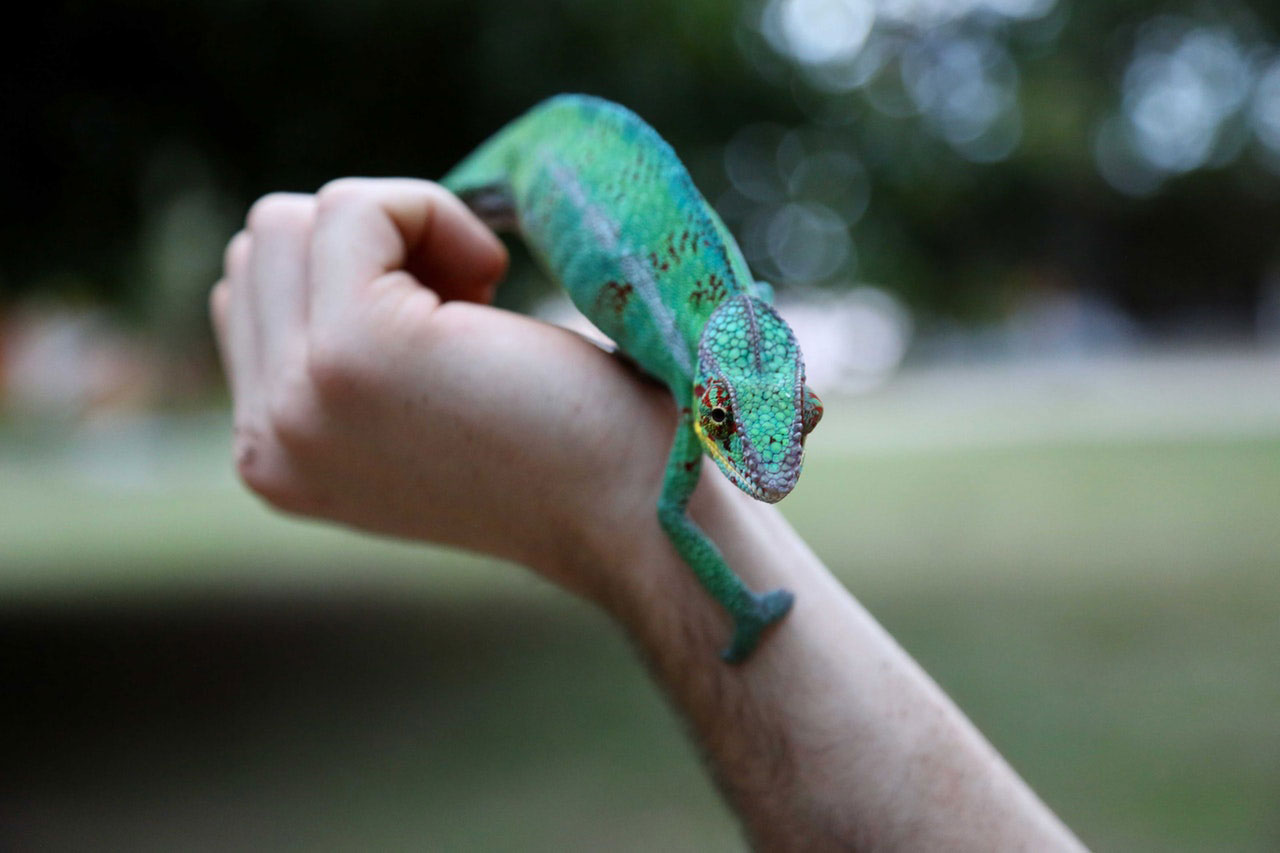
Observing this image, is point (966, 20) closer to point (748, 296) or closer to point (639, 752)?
point (639, 752)

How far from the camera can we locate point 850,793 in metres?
1.74

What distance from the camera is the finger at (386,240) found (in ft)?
6.36

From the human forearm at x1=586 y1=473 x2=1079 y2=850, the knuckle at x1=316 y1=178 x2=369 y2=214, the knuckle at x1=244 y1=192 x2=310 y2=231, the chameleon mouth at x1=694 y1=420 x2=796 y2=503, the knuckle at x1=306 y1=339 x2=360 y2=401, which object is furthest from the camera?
the knuckle at x1=244 y1=192 x2=310 y2=231

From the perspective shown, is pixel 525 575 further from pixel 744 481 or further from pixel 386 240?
pixel 744 481

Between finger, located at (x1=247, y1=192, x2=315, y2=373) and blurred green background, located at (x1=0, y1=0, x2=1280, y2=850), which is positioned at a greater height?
finger, located at (x1=247, y1=192, x2=315, y2=373)

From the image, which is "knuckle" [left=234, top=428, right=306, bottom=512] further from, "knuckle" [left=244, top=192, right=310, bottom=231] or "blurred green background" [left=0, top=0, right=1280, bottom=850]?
"blurred green background" [left=0, top=0, right=1280, bottom=850]

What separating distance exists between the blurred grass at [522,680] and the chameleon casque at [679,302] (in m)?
3.15

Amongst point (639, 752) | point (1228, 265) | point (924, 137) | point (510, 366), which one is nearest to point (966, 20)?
point (924, 137)

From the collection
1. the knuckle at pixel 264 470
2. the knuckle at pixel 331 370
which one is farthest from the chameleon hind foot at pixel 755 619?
the knuckle at pixel 264 470

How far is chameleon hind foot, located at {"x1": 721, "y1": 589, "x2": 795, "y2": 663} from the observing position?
5.80 ft

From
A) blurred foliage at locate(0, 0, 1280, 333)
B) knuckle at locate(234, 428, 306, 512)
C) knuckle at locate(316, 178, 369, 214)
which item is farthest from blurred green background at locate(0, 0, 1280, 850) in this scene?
knuckle at locate(316, 178, 369, 214)

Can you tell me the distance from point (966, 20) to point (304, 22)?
5878 mm

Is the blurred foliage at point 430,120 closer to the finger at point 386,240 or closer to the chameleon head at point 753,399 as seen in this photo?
the finger at point 386,240

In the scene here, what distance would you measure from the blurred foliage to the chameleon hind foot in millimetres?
3868
